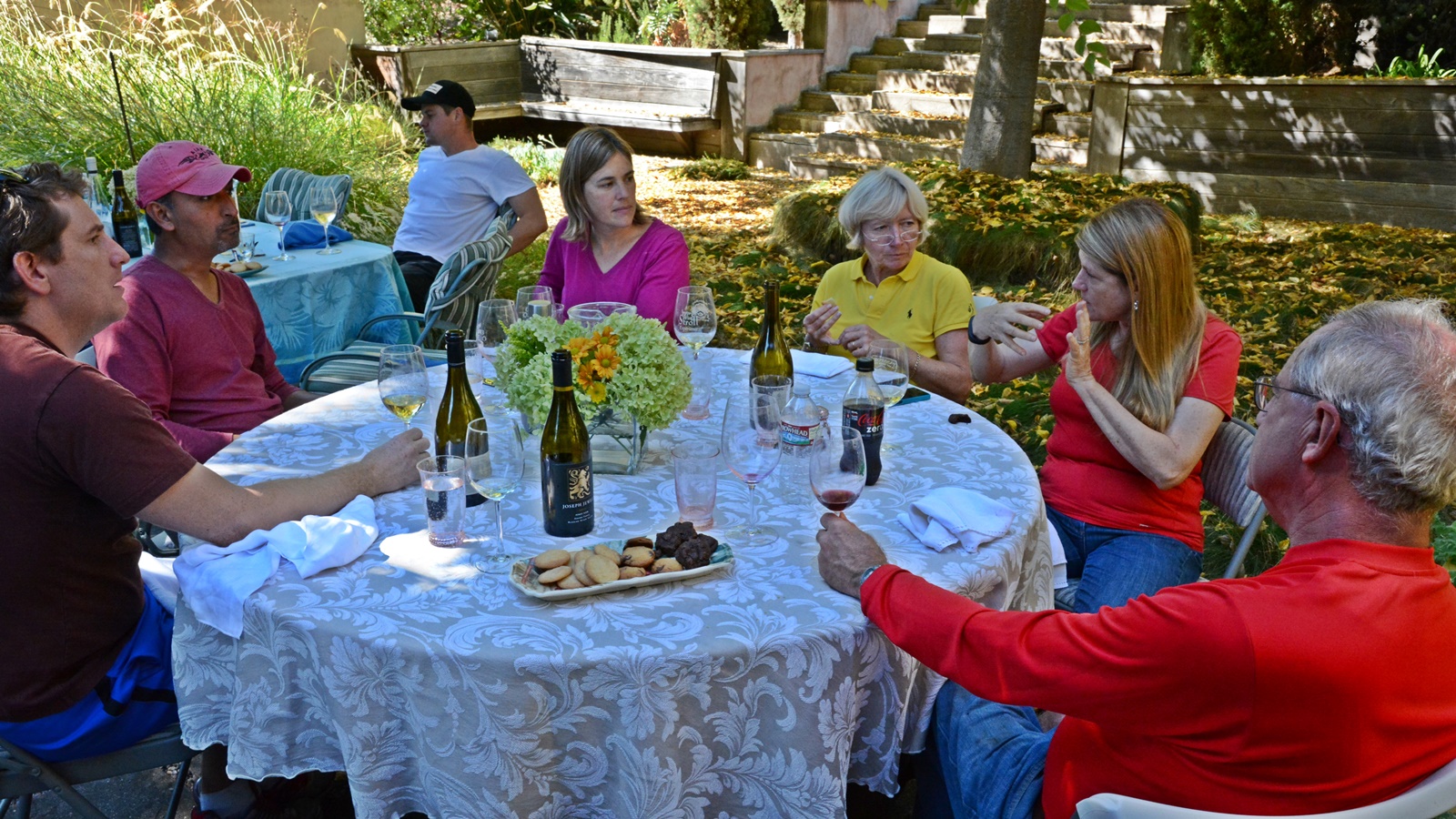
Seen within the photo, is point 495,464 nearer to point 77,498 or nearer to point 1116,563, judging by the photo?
point 77,498

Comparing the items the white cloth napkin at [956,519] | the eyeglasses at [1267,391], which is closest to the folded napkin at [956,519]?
the white cloth napkin at [956,519]

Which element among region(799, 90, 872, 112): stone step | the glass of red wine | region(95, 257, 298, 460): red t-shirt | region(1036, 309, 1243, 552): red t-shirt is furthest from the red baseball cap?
region(799, 90, 872, 112): stone step

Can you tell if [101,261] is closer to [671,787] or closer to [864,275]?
[671,787]

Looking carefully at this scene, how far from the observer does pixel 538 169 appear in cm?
1180

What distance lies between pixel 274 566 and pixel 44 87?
7.30m

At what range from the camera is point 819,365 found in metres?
3.47

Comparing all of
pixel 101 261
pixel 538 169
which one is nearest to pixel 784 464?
pixel 101 261

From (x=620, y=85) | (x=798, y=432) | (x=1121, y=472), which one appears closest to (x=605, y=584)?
(x=798, y=432)

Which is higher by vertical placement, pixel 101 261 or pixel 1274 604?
pixel 101 261

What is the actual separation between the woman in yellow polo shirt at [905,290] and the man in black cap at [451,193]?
112 inches

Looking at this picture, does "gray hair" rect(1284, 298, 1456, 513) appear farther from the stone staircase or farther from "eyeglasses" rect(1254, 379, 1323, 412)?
the stone staircase

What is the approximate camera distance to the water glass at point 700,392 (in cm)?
297

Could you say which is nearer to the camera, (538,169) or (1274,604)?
(1274,604)

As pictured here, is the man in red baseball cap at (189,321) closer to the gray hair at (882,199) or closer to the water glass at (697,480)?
the water glass at (697,480)
